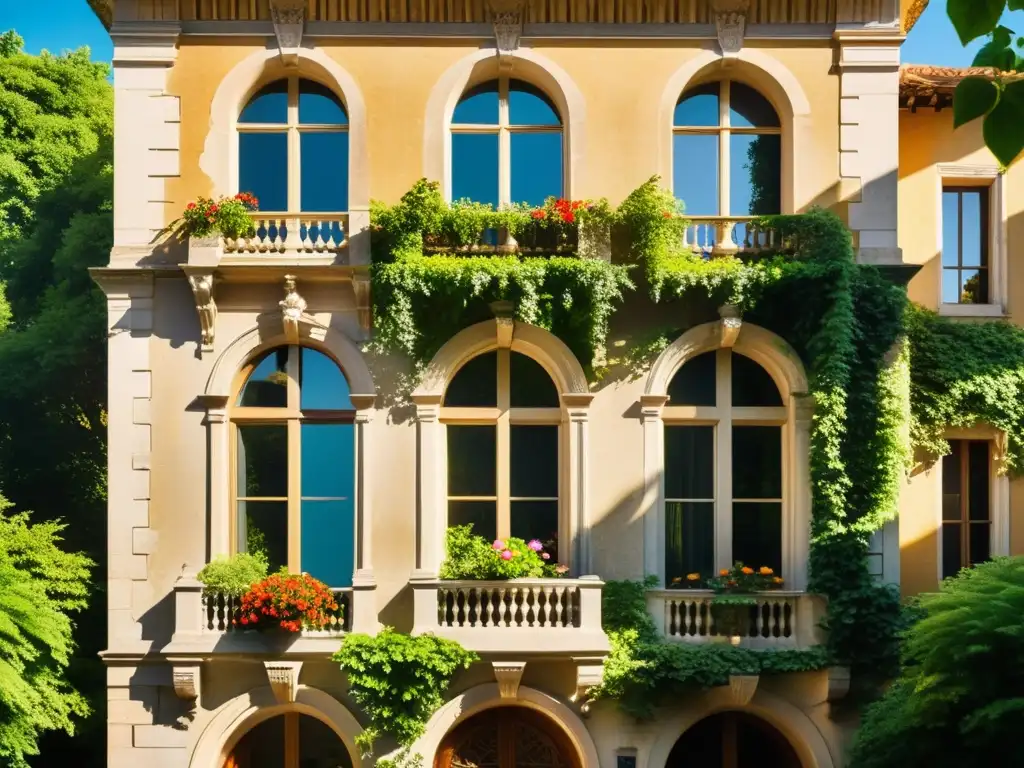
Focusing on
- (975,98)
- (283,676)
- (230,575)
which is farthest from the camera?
(230,575)

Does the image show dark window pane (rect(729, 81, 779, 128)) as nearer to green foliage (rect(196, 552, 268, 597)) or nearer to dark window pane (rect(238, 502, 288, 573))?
dark window pane (rect(238, 502, 288, 573))

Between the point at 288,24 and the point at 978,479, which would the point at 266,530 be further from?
the point at 978,479

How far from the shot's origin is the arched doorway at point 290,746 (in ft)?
48.7

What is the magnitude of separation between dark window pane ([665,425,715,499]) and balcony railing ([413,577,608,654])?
6.67 ft

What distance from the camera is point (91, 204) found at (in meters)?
22.1

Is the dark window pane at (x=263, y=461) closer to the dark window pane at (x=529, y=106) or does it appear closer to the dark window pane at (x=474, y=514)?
the dark window pane at (x=474, y=514)

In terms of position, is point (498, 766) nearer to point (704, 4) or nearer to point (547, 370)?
point (547, 370)

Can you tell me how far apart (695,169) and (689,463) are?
14.2ft

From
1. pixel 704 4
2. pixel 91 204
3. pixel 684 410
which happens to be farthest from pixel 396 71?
pixel 91 204

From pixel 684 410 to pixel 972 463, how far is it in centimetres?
477

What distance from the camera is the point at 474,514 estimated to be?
15102 millimetres

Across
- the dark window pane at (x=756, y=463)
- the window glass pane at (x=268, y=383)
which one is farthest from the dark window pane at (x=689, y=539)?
the window glass pane at (x=268, y=383)

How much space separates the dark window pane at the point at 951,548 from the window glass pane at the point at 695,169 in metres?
6.15

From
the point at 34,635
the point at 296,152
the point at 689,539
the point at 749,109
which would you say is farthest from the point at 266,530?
the point at 749,109
